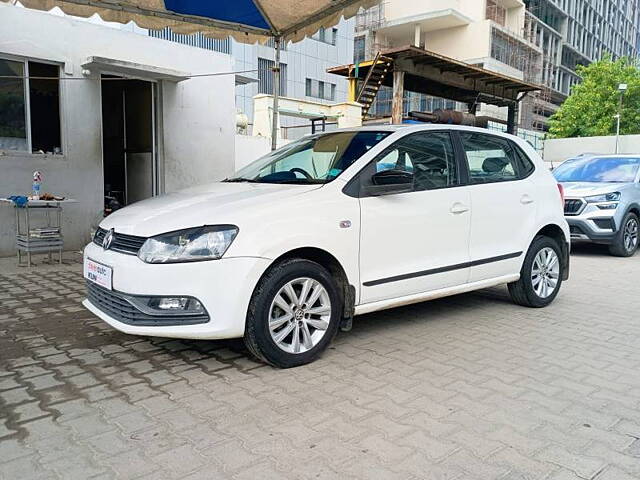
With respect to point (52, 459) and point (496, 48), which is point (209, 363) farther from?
point (496, 48)

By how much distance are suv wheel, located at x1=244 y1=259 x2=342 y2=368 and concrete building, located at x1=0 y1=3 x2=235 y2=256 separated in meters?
5.78

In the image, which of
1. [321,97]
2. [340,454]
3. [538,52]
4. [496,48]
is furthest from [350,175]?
[538,52]

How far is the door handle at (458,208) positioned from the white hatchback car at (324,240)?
13 millimetres

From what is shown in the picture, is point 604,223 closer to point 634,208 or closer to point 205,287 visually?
point 634,208

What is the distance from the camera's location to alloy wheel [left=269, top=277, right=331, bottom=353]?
366 centimetres

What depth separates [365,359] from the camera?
3990mm

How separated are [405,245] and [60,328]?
3003 millimetres

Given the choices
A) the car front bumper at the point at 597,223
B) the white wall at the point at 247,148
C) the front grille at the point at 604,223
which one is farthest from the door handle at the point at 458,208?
the white wall at the point at 247,148

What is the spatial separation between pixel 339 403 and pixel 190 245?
134 cm

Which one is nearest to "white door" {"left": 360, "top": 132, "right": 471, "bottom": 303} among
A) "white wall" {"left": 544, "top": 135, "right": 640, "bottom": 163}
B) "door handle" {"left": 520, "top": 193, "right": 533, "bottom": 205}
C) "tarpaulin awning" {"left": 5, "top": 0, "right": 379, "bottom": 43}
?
"door handle" {"left": 520, "top": 193, "right": 533, "bottom": 205}

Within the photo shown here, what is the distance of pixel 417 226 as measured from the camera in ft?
14.3

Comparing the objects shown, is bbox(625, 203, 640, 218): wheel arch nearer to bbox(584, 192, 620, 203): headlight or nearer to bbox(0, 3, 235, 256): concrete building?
bbox(584, 192, 620, 203): headlight

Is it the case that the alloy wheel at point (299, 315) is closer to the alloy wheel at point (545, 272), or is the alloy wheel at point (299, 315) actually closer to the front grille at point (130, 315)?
the front grille at point (130, 315)

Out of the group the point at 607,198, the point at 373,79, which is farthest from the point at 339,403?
the point at 373,79
